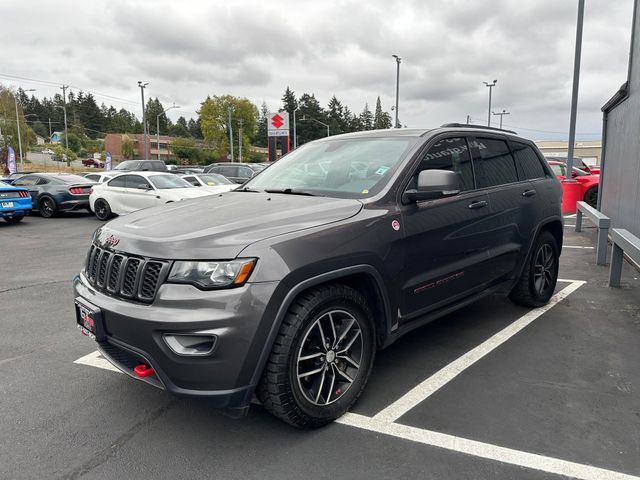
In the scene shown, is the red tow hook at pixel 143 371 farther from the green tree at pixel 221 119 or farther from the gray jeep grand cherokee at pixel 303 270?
the green tree at pixel 221 119

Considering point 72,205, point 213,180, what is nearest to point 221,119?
point 213,180

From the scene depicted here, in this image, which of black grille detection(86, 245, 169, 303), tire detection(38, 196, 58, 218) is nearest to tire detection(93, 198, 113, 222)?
tire detection(38, 196, 58, 218)

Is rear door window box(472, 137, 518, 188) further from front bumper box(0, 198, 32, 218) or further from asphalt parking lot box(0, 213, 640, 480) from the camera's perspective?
front bumper box(0, 198, 32, 218)

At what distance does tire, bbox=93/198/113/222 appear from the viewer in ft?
48.6

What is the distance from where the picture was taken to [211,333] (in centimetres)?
247

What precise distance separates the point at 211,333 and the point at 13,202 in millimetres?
13495

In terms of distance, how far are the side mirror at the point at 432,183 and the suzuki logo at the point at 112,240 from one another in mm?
1887

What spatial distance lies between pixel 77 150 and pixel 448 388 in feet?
373

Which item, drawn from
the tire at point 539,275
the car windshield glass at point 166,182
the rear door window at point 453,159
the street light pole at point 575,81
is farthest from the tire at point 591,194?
the rear door window at point 453,159

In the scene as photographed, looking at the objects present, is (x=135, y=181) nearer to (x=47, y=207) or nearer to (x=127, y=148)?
(x=47, y=207)

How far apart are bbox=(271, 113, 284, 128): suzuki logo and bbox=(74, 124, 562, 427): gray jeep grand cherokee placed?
101 feet

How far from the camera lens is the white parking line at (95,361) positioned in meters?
3.92

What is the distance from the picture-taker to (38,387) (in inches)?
142

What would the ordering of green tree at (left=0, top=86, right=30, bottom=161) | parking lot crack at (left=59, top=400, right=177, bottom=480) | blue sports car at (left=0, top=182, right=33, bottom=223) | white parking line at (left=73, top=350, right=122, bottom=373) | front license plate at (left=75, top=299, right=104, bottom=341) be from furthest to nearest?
green tree at (left=0, top=86, right=30, bottom=161) < blue sports car at (left=0, top=182, right=33, bottom=223) < white parking line at (left=73, top=350, right=122, bottom=373) < front license plate at (left=75, top=299, right=104, bottom=341) < parking lot crack at (left=59, top=400, right=177, bottom=480)
